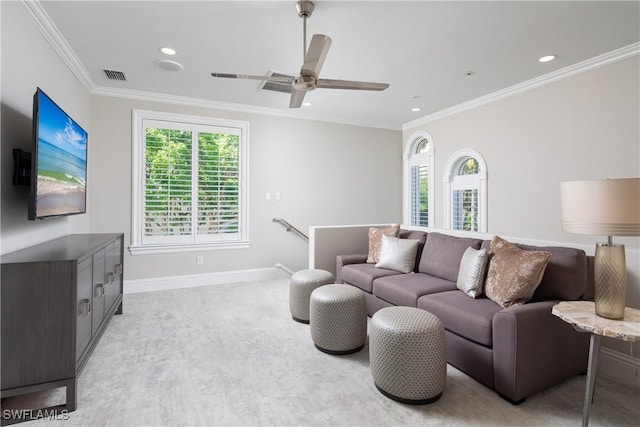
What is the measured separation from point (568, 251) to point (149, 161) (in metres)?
4.65

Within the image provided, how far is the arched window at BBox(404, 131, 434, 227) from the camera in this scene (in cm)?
556

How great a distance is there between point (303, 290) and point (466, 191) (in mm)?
3103

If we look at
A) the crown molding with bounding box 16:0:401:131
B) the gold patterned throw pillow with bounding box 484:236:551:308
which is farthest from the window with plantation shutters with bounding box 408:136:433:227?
the gold patterned throw pillow with bounding box 484:236:551:308

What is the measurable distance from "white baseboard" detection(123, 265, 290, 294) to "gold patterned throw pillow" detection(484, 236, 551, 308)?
335 centimetres

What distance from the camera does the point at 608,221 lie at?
165 cm

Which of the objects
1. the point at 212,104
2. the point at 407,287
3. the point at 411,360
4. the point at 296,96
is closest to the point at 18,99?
the point at 296,96

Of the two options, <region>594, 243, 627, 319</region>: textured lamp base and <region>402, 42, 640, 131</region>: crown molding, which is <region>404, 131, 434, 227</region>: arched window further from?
<region>594, 243, 627, 319</region>: textured lamp base

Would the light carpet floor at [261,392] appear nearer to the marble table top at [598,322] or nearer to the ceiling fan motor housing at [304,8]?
the marble table top at [598,322]

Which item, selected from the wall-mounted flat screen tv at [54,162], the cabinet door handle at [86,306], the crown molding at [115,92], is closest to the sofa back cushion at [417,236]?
the crown molding at [115,92]

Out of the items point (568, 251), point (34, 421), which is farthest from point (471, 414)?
point (34, 421)

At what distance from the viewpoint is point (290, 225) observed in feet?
17.2

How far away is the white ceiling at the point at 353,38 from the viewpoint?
2451 mm

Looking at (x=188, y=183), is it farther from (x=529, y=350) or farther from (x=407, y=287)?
(x=529, y=350)

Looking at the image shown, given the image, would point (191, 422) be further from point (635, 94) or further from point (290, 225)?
point (635, 94)
